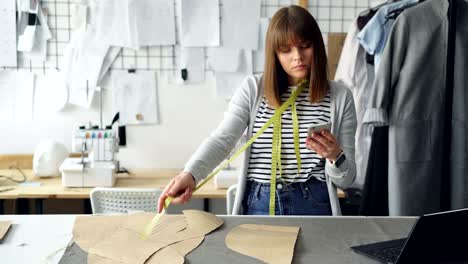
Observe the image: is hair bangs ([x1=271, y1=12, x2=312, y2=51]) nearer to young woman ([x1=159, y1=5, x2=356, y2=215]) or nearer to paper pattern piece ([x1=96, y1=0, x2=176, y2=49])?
young woman ([x1=159, y1=5, x2=356, y2=215])

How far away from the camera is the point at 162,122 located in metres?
3.45

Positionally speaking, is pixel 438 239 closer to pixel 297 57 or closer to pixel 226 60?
pixel 297 57

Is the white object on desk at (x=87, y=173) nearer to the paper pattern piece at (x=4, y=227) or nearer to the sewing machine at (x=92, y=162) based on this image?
the sewing machine at (x=92, y=162)

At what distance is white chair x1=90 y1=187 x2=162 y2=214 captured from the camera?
251cm

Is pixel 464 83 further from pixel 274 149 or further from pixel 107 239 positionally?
pixel 107 239

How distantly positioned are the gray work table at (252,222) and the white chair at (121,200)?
2.66ft

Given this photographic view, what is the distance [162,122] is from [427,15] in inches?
66.0

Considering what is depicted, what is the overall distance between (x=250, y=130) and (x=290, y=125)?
14cm

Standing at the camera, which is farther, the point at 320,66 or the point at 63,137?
the point at 63,137

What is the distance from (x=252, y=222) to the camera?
1.66 metres

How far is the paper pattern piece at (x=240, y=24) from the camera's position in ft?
11.0

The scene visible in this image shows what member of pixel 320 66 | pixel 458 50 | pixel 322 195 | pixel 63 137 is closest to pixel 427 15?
pixel 458 50

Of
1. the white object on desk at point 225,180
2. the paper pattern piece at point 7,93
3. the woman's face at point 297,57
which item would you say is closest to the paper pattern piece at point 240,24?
the white object on desk at point 225,180

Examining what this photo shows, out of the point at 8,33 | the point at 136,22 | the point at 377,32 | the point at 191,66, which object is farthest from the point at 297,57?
the point at 8,33
